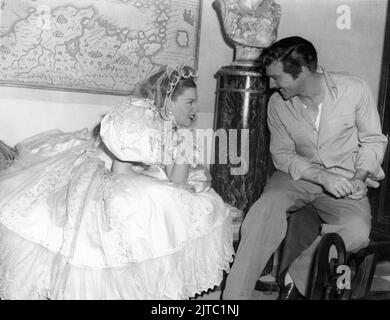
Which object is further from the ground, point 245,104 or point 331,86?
point 331,86

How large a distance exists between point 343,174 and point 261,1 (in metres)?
1.35

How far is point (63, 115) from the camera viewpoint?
3.51 m

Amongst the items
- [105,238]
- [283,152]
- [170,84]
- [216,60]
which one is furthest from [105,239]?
[216,60]

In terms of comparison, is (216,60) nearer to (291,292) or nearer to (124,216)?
(291,292)

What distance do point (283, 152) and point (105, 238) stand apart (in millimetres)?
1337

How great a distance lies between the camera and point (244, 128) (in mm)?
3273

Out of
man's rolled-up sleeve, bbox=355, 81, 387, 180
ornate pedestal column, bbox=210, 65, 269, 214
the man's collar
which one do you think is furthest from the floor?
the man's collar

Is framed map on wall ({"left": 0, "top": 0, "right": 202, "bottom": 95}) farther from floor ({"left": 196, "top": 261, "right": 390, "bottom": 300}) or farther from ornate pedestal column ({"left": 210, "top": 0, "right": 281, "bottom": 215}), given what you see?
floor ({"left": 196, "top": 261, "right": 390, "bottom": 300})

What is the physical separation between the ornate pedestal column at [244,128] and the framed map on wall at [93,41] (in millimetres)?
682

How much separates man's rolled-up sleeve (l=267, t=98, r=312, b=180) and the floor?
0.76 metres

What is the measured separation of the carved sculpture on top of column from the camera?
3264mm
